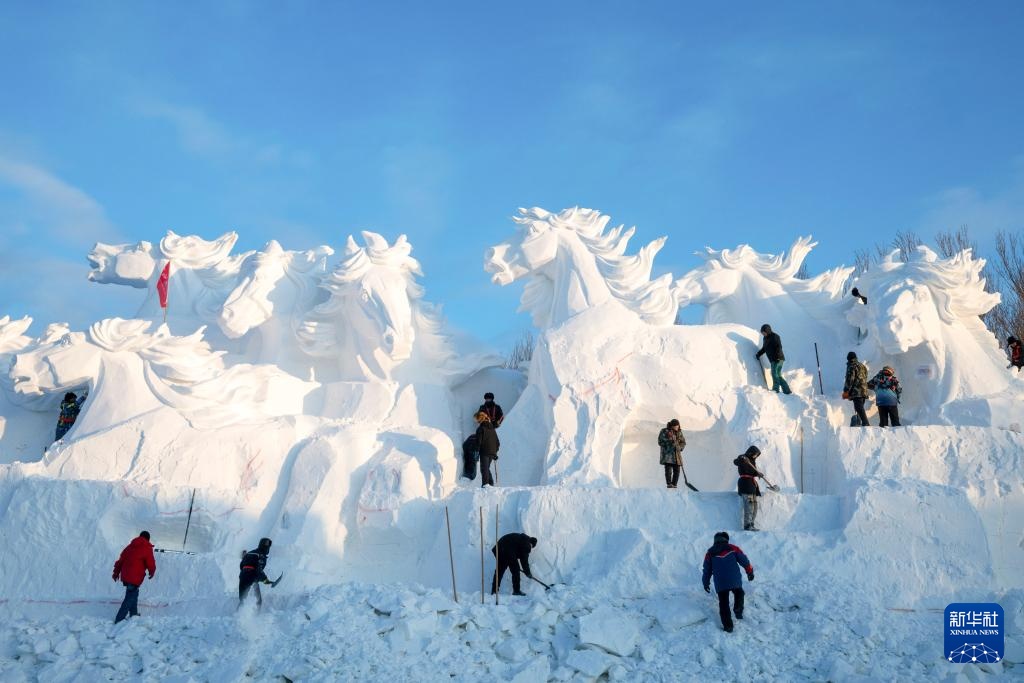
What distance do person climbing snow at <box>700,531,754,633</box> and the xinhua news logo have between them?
146 centimetres

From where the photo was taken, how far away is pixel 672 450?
401 inches

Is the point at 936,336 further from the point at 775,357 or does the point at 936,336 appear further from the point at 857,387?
the point at 775,357

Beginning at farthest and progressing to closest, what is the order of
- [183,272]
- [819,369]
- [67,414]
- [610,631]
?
1. [183,272]
2. [67,414]
3. [819,369]
4. [610,631]

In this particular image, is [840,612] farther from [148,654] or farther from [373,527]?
[148,654]

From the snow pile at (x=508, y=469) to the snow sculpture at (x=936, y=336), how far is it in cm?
3

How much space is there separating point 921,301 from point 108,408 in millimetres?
8674

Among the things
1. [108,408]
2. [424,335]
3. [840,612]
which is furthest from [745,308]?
[108,408]

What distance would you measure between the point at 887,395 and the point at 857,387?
30 centimetres

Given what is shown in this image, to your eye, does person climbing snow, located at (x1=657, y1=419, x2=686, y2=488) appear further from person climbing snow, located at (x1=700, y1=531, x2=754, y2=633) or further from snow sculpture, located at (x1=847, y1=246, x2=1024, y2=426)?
snow sculpture, located at (x1=847, y1=246, x2=1024, y2=426)

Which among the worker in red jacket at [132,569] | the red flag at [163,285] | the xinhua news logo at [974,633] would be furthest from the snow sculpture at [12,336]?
the xinhua news logo at [974,633]

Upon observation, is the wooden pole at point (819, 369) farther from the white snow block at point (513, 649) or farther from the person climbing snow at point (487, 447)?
the white snow block at point (513, 649)

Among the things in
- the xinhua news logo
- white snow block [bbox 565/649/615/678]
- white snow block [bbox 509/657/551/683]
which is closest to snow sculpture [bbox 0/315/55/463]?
white snow block [bbox 509/657/551/683]

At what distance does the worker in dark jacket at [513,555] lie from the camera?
887 centimetres

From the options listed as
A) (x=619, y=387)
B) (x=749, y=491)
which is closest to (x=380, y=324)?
(x=619, y=387)
